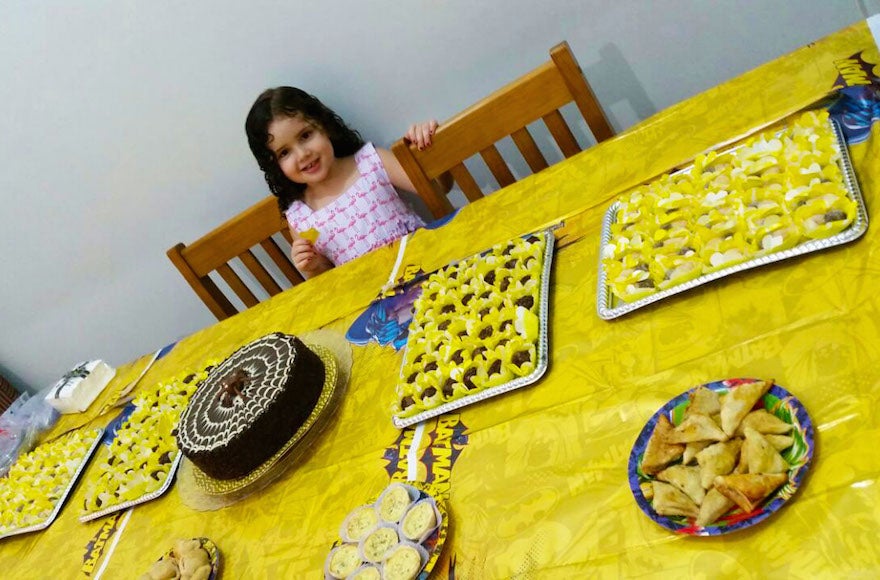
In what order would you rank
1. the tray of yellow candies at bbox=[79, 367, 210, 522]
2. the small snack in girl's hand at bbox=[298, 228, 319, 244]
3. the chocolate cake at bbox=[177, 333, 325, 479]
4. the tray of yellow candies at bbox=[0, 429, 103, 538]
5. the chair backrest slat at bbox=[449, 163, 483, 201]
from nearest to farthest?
the chocolate cake at bbox=[177, 333, 325, 479]
the tray of yellow candies at bbox=[79, 367, 210, 522]
the tray of yellow candies at bbox=[0, 429, 103, 538]
the chair backrest slat at bbox=[449, 163, 483, 201]
the small snack in girl's hand at bbox=[298, 228, 319, 244]

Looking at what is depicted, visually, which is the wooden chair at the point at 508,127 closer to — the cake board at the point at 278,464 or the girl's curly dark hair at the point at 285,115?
the girl's curly dark hair at the point at 285,115

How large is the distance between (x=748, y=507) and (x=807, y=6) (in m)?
1.44

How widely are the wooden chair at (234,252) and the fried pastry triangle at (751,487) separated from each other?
150cm

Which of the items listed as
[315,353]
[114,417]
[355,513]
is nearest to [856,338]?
[355,513]

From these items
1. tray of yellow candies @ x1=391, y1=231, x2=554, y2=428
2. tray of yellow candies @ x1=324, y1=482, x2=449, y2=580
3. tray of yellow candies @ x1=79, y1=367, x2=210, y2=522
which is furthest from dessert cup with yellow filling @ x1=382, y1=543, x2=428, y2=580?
tray of yellow candies @ x1=79, y1=367, x2=210, y2=522

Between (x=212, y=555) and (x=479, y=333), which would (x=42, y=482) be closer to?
(x=212, y=555)

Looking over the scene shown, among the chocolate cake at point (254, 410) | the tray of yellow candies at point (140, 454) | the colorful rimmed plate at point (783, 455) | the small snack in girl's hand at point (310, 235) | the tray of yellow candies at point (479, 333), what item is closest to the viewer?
the colorful rimmed plate at point (783, 455)

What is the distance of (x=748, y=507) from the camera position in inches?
27.8

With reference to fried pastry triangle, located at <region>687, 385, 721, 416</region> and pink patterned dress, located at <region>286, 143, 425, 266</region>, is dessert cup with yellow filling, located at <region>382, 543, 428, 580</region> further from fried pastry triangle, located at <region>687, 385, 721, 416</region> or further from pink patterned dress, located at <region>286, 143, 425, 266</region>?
pink patterned dress, located at <region>286, 143, 425, 266</region>

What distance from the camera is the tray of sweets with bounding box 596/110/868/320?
3.00 ft

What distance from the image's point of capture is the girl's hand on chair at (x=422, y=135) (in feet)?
5.47

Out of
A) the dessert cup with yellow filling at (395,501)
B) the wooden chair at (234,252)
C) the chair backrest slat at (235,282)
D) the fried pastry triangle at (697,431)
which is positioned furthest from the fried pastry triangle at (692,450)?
the chair backrest slat at (235,282)

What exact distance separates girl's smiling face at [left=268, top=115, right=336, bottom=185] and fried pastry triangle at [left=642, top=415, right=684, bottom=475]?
4.18 feet

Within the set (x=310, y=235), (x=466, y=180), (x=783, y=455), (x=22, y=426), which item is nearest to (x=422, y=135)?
(x=466, y=180)
